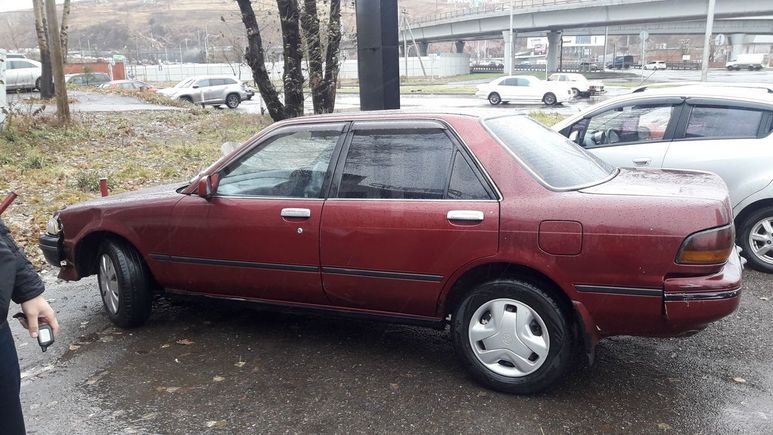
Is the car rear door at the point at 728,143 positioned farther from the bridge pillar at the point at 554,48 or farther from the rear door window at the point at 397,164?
the bridge pillar at the point at 554,48

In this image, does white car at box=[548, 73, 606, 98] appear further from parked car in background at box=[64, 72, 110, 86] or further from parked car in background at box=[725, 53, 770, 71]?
parked car in background at box=[725, 53, 770, 71]

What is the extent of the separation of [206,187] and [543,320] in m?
2.37

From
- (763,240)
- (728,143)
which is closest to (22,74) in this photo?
(728,143)

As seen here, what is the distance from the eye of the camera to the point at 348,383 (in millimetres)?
3705

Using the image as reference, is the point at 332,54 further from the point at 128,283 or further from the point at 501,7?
the point at 501,7

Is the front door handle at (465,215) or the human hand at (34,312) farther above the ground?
the front door handle at (465,215)

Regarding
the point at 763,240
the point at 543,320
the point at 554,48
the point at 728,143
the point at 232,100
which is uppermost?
the point at 554,48

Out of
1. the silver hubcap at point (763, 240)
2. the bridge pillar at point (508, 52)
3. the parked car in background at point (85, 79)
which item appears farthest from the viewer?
the bridge pillar at point (508, 52)

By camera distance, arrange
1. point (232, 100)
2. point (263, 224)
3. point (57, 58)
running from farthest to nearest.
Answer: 1. point (232, 100)
2. point (57, 58)
3. point (263, 224)

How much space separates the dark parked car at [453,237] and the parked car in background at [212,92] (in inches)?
978

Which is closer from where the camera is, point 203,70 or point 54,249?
point 54,249

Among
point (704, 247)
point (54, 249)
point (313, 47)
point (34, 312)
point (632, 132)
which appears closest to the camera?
point (34, 312)

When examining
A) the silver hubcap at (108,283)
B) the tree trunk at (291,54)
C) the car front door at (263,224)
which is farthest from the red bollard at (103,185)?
the tree trunk at (291,54)

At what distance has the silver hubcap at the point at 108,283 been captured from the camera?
4.61 m
